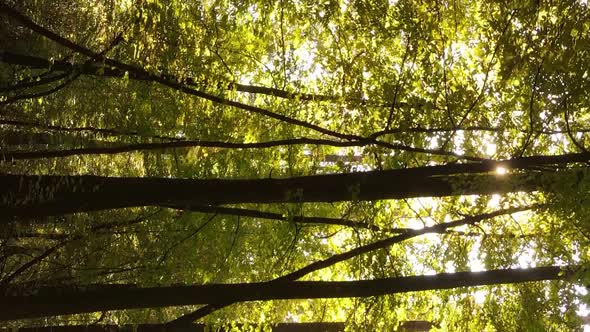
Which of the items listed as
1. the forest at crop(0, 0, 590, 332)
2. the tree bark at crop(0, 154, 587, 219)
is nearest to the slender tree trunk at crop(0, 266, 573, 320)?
the forest at crop(0, 0, 590, 332)

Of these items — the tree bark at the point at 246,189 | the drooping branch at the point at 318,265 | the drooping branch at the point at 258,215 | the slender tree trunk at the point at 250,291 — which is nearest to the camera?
the tree bark at the point at 246,189

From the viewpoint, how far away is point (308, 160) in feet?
18.9

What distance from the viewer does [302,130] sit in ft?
18.5

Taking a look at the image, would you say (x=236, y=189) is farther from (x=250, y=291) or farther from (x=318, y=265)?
(x=318, y=265)

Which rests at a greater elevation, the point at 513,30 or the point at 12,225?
the point at 513,30

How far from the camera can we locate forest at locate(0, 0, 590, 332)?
370cm

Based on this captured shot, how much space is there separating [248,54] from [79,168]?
2.85 metres

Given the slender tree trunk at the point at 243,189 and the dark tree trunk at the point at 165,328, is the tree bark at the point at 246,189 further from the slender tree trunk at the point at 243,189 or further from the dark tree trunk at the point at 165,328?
the dark tree trunk at the point at 165,328

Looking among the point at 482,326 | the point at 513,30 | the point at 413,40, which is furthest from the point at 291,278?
the point at 482,326

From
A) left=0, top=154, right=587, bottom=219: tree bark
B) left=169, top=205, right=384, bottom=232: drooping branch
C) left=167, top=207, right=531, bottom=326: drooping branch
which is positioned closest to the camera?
left=0, top=154, right=587, bottom=219: tree bark

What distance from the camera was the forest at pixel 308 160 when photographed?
370cm

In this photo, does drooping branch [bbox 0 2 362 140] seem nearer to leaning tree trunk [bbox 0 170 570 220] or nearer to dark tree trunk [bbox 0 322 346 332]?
leaning tree trunk [bbox 0 170 570 220]

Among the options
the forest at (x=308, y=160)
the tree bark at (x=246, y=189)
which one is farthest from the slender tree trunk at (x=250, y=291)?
the tree bark at (x=246, y=189)

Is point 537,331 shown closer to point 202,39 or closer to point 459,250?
point 459,250
